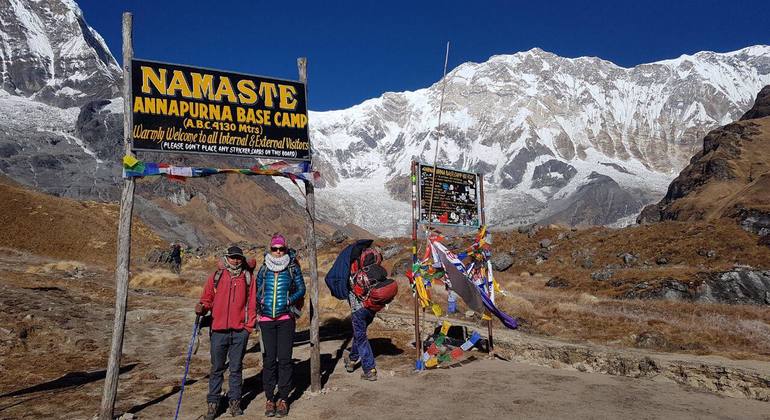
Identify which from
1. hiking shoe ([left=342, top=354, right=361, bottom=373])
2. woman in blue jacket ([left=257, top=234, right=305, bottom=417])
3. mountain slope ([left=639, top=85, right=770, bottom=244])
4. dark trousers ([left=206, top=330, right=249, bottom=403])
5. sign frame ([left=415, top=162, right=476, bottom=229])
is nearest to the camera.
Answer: dark trousers ([left=206, top=330, right=249, bottom=403])

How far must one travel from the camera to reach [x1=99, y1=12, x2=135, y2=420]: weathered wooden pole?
7215mm

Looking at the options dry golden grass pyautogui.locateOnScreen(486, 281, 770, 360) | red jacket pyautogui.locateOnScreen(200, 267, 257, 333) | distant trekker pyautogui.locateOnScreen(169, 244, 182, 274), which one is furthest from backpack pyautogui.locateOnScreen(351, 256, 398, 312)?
distant trekker pyautogui.locateOnScreen(169, 244, 182, 274)

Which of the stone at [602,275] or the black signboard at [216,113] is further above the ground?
the black signboard at [216,113]

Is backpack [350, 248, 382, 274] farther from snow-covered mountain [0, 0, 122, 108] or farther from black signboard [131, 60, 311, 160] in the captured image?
snow-covered mountain [0, 0, 122, 108]

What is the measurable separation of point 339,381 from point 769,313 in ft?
60.0

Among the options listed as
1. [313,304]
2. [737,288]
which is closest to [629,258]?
[737,288]

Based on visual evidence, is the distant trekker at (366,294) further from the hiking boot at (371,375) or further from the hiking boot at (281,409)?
the hiking boot at (281,409)

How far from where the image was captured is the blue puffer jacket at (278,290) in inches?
301

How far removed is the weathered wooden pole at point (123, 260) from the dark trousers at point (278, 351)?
199 cm

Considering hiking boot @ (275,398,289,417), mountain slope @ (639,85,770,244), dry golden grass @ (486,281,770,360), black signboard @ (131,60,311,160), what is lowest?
dry golden grass @ (486,281,770,360)

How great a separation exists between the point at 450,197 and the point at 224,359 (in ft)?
22.1

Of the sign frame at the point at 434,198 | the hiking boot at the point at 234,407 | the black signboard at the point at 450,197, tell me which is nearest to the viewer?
the hiking boot at the point at 234,407

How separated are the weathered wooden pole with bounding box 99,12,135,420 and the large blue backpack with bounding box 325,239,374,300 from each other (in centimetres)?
336

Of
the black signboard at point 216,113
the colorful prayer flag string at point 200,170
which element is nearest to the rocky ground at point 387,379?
the colorful prayer flag string at point 200,170
